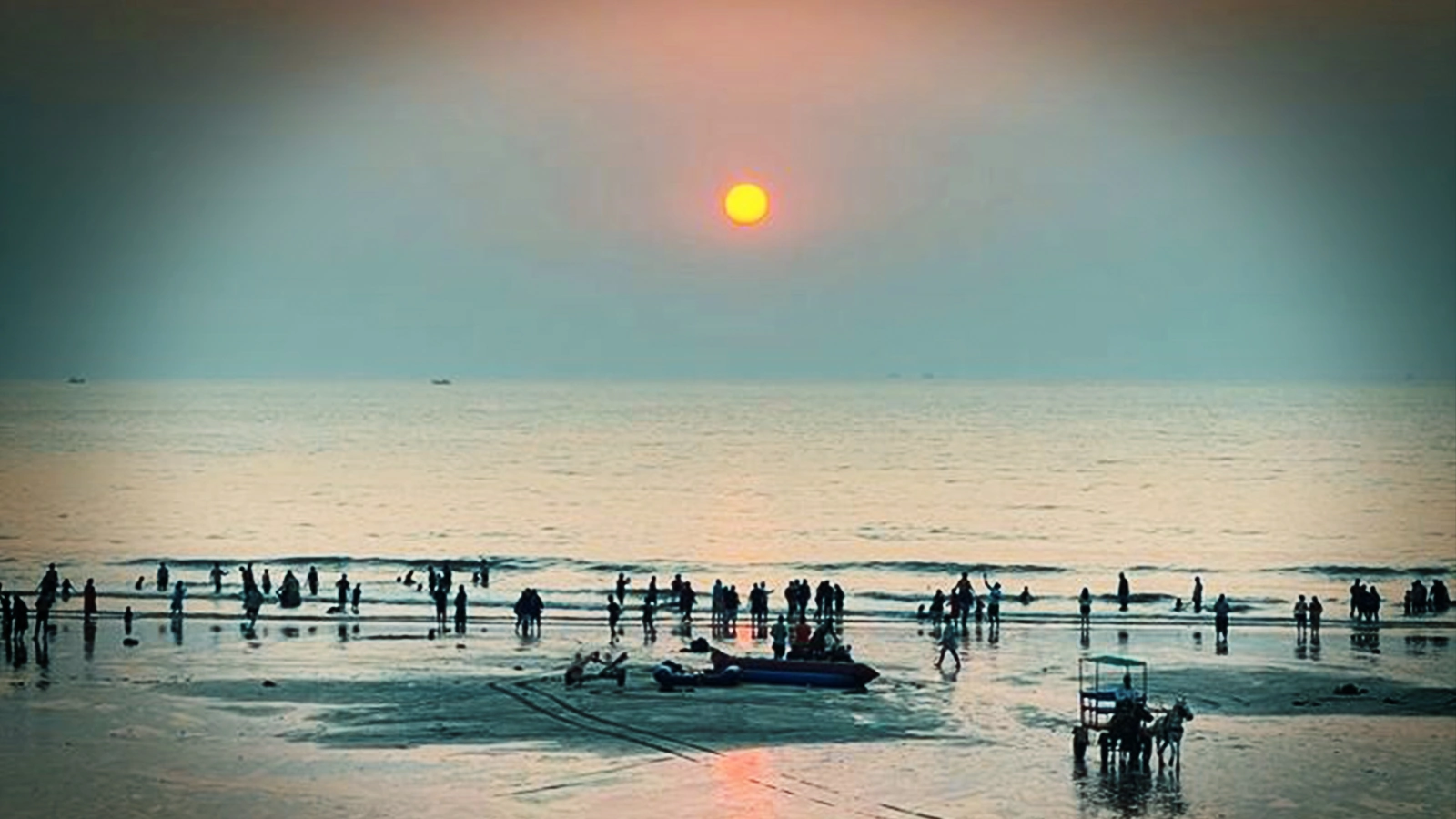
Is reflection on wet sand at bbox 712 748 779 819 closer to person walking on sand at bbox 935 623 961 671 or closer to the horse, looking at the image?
the horse

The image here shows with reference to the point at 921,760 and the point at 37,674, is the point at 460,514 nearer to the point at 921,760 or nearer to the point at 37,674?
the point at 37,674

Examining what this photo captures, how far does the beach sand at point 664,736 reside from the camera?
33688 mm

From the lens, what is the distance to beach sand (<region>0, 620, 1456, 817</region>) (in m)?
33.7

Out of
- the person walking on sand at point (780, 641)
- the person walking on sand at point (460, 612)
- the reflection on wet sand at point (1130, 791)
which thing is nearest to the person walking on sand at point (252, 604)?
the person walking on sand at point (460, 612)

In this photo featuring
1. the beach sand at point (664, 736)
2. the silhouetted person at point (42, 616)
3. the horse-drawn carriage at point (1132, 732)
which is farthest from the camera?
the silhouetted person at point (42, 616)

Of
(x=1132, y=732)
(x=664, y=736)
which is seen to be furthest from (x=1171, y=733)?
(x=664, y=736)

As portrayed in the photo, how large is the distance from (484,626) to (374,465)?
13168 cm

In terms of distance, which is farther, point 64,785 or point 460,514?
point 460,514

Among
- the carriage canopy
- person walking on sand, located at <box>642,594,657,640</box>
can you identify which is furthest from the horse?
person walking on sand, located at <box>642,594,657,640</box>

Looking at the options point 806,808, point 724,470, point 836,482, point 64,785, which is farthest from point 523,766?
point 724,470

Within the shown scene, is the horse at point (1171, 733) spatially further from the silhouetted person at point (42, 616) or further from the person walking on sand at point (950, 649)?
the silhouetted person at point (42, 616)

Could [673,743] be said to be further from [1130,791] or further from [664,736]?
[1130,791]

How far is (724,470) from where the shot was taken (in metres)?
184

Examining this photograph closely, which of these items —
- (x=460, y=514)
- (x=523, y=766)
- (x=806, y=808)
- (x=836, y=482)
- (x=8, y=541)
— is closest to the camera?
(x=806, y=808)
